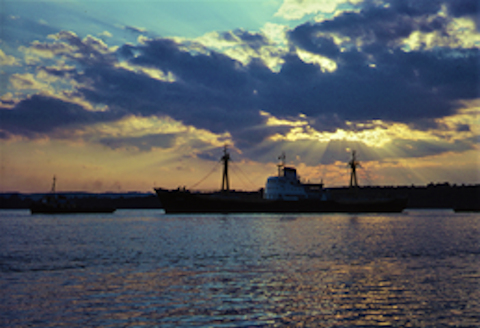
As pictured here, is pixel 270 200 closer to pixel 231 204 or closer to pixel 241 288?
pixel 231 204

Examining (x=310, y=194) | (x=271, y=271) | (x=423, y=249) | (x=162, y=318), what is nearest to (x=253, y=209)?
(x=310, y=194)

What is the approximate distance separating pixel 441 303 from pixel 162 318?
32.4 ft

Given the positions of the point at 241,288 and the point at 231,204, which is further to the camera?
the point at 231,204

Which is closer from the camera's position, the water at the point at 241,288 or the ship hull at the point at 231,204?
the water at the point at 241,288

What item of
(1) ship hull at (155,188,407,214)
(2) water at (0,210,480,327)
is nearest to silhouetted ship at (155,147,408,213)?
(1) ship hull at (155,188,407,214)

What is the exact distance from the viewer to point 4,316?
13.0 m

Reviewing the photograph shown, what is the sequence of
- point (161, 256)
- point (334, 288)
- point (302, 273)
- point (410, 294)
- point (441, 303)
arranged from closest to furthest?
point (441, 303) < point (410, 294) < point (334, 288) < point (302, 273) < point (161, 256)

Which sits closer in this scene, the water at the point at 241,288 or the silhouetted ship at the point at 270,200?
the water at the point at 241,288

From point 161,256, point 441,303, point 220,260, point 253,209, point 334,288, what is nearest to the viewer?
point 441,303

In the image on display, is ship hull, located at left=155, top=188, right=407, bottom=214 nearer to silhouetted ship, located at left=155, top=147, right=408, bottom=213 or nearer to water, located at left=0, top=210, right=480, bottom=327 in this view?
silhouetted ship, located at left=155, top=147, right=408, bottom=213

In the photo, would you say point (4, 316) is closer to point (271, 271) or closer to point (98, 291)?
point (98, 291)

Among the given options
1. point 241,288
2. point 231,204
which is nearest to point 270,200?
point 231,204

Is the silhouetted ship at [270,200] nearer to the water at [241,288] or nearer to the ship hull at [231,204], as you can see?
the ship hull at [231,204]

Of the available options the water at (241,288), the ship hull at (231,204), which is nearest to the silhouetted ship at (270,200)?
the ship hull at (231,204)
